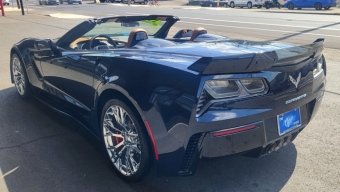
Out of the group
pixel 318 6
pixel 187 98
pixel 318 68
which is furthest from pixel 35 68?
pixel 318 6

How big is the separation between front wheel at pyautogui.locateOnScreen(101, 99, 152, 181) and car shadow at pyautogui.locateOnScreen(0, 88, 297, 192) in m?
0.15

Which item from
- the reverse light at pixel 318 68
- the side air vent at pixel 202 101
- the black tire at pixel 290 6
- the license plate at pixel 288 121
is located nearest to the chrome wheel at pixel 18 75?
the side air vent at pixel 202 101

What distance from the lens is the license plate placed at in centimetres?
286

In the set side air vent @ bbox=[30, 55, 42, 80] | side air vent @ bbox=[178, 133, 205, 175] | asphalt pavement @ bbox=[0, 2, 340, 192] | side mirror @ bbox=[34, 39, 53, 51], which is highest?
side mirror @ bbox=[34, 39, 53, 51]

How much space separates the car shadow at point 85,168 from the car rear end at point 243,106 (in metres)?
0.16

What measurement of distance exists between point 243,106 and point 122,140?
120cm

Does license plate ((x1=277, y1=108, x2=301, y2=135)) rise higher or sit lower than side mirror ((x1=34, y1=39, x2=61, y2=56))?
lower

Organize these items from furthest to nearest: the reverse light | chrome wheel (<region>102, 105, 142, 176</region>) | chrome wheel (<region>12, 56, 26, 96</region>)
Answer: chrome wheel (<region>12, 56, 26, 96</region>) < the reverse light < chrome wheel (<region>102, 105, 142, 176</region>)

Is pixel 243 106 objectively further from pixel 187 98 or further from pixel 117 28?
pixel 117 28

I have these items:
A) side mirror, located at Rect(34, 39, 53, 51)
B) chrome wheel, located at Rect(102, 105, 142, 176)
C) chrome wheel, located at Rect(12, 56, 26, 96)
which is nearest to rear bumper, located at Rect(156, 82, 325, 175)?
chrome wheel, located at Rect(102, 105, 142, 176)

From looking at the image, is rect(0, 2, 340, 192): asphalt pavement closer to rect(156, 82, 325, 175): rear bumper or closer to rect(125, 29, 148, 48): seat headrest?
rect(156, 82, 325, 175): rear bumper

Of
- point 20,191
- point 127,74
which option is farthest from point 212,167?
point 20,191

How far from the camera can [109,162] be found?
3.55 meters

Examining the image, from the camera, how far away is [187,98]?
255cm
